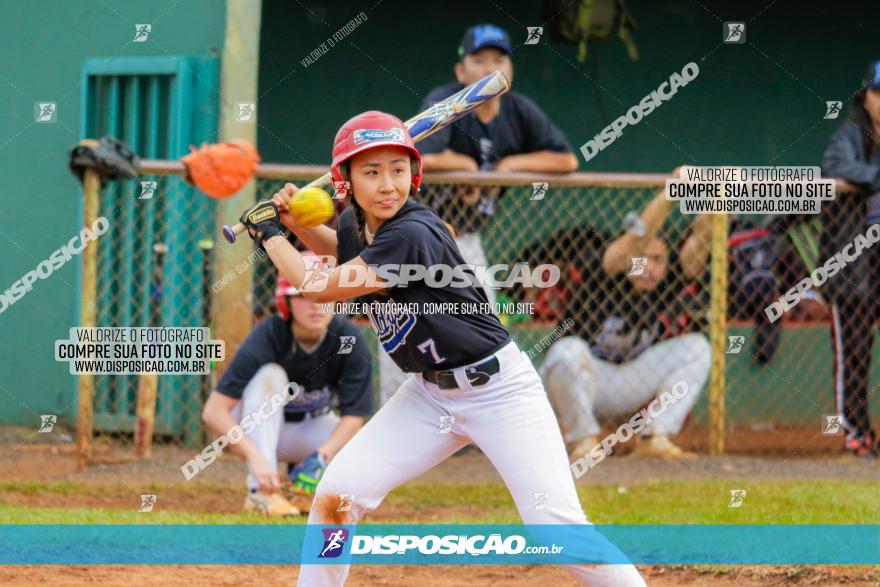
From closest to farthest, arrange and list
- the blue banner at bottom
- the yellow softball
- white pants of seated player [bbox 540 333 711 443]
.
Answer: the yellow softball → the blue banner at bottom → white pants of seated player [bbox 540 333 711 443]

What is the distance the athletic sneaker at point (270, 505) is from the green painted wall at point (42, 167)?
2660 millimetres

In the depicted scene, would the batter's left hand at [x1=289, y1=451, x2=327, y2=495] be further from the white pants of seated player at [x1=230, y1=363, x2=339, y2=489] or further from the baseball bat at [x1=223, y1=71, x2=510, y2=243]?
the baseball bat at [x1=223, y1=71, x2=510, y2=243]

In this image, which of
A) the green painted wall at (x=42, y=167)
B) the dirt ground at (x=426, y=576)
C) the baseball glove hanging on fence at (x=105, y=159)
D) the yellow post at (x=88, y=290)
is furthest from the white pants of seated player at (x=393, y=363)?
the green painted wall at (x=42, y=167)

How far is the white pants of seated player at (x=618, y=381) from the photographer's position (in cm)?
680

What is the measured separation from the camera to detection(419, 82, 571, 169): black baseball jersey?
6875 mm

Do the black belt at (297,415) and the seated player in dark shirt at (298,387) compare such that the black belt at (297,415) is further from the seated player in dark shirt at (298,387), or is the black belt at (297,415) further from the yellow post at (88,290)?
the yellow post at (88,290)

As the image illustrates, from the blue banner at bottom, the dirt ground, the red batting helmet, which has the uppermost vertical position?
the red batting helmet

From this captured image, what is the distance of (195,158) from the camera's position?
6.23m

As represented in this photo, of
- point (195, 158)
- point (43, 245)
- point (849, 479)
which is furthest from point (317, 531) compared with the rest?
point (43, 245)

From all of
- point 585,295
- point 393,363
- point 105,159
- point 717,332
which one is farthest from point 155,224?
point 717,332

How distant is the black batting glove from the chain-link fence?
2.74m

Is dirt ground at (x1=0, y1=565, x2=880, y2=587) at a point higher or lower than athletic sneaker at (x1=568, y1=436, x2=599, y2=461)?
lower

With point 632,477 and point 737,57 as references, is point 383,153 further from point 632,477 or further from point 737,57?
point 737,57

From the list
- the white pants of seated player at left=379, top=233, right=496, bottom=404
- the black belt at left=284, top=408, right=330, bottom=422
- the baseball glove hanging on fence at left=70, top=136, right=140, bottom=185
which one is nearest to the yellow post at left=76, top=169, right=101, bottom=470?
the baseball glove hanging on fence at left=70, top=136, right=140, bottom=185
